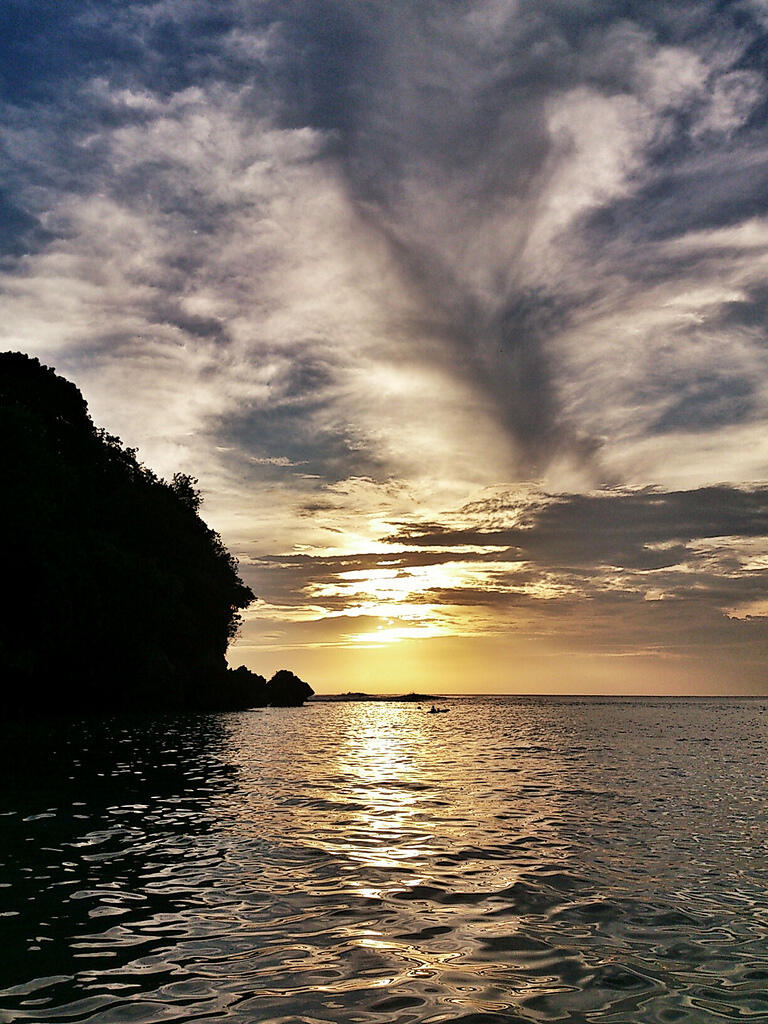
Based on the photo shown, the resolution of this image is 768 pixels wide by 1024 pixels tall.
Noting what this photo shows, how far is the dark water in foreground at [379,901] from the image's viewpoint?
6.93 meters

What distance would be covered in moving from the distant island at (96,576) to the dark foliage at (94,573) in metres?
0.11

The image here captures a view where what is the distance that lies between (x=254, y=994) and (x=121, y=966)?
1.66 meters

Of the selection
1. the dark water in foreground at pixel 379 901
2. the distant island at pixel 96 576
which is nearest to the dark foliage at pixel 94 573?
the distant island at pixel 96 576

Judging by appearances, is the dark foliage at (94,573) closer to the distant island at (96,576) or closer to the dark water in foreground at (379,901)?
the distant island at (96,576)

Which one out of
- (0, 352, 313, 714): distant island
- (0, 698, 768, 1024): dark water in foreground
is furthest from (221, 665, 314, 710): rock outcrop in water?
(0, 698, 768, 1024): dark water in foreground

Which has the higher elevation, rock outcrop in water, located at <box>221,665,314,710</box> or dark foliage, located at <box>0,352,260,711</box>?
dark foliage, located at <box>0,352,260,711</box>

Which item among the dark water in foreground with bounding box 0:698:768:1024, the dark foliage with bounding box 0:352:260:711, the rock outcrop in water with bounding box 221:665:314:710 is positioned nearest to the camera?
the dark water in foreground with bounding box 0:698:768:1024

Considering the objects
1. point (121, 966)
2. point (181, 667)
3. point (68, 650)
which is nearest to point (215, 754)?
point (68, 650)

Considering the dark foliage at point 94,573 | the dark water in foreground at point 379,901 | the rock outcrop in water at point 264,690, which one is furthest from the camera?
the rock outcrop in water at point 264,690

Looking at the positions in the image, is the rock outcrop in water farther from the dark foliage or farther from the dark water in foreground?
the dark water in foreground

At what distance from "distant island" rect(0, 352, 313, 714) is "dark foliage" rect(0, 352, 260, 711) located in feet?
0.37

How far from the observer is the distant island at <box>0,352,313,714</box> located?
1655 inches

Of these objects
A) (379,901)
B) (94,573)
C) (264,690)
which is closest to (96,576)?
(94,573)

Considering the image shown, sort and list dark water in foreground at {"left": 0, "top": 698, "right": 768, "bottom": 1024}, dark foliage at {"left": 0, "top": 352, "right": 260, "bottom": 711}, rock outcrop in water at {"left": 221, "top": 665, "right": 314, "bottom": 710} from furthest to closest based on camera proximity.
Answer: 1. rock outcrop in water at {"left": 221, "top": 665, "right": 314, "bottom": 710}
2. dark foliage at {"left": 0, "top": 352, "right": 260, "bottom": 711}
3. dark water in foreground at {"left": 0, "top": 698, "right": 768, "bottom": 1024}
